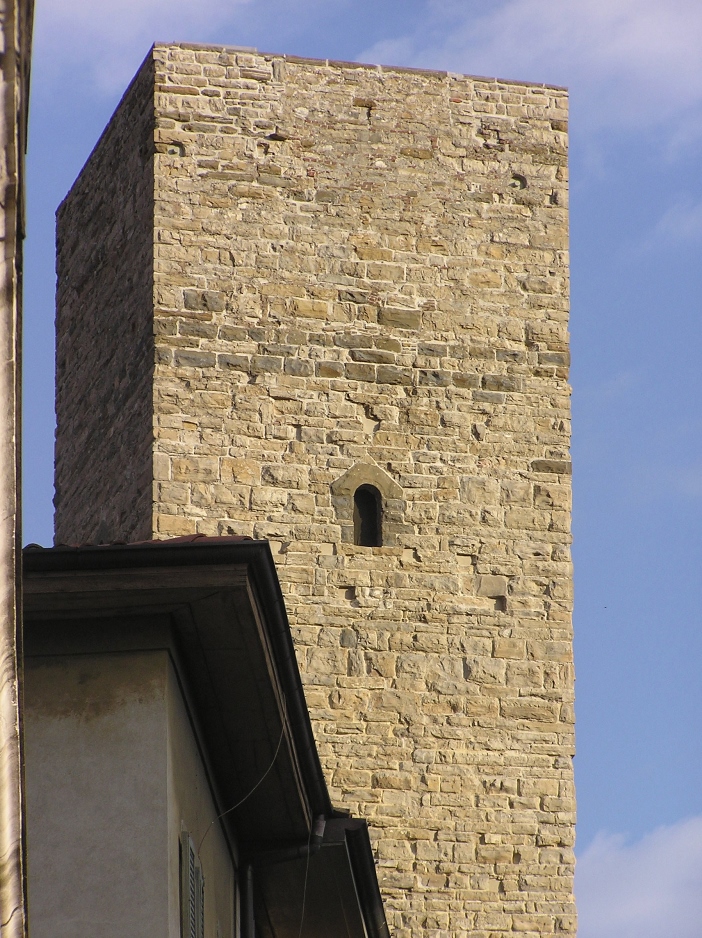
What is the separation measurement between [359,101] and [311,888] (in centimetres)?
700

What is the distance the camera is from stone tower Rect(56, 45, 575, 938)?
13.0 m

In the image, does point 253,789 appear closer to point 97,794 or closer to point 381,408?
point 97,794

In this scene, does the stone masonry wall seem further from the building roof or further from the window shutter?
the window shutter

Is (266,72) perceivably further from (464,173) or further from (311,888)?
(311,888)

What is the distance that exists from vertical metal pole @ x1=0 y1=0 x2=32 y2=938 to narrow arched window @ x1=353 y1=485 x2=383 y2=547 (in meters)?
10.4

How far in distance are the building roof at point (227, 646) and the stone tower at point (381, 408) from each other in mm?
4432

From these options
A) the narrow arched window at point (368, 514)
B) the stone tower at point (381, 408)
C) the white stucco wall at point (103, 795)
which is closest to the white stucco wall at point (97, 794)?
the white stucco wall at point (103, 795)

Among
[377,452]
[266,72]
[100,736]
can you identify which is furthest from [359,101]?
[100,736]

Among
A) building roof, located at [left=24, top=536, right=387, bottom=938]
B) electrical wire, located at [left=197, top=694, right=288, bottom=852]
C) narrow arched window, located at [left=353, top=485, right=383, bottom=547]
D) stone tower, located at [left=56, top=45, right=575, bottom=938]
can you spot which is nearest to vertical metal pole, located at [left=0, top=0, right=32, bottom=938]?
building roof, located at [left=24, top=536, right=387, bottom=938]

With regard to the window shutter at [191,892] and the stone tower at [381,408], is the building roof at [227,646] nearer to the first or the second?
the window shutter at [191,892]

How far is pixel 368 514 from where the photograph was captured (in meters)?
13.4

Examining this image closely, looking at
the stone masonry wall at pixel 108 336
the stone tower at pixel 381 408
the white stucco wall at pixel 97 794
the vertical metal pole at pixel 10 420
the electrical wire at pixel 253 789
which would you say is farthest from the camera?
the stone masonry wall at pixel 108 336

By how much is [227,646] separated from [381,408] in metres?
7.47

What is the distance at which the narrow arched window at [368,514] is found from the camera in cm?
1335
